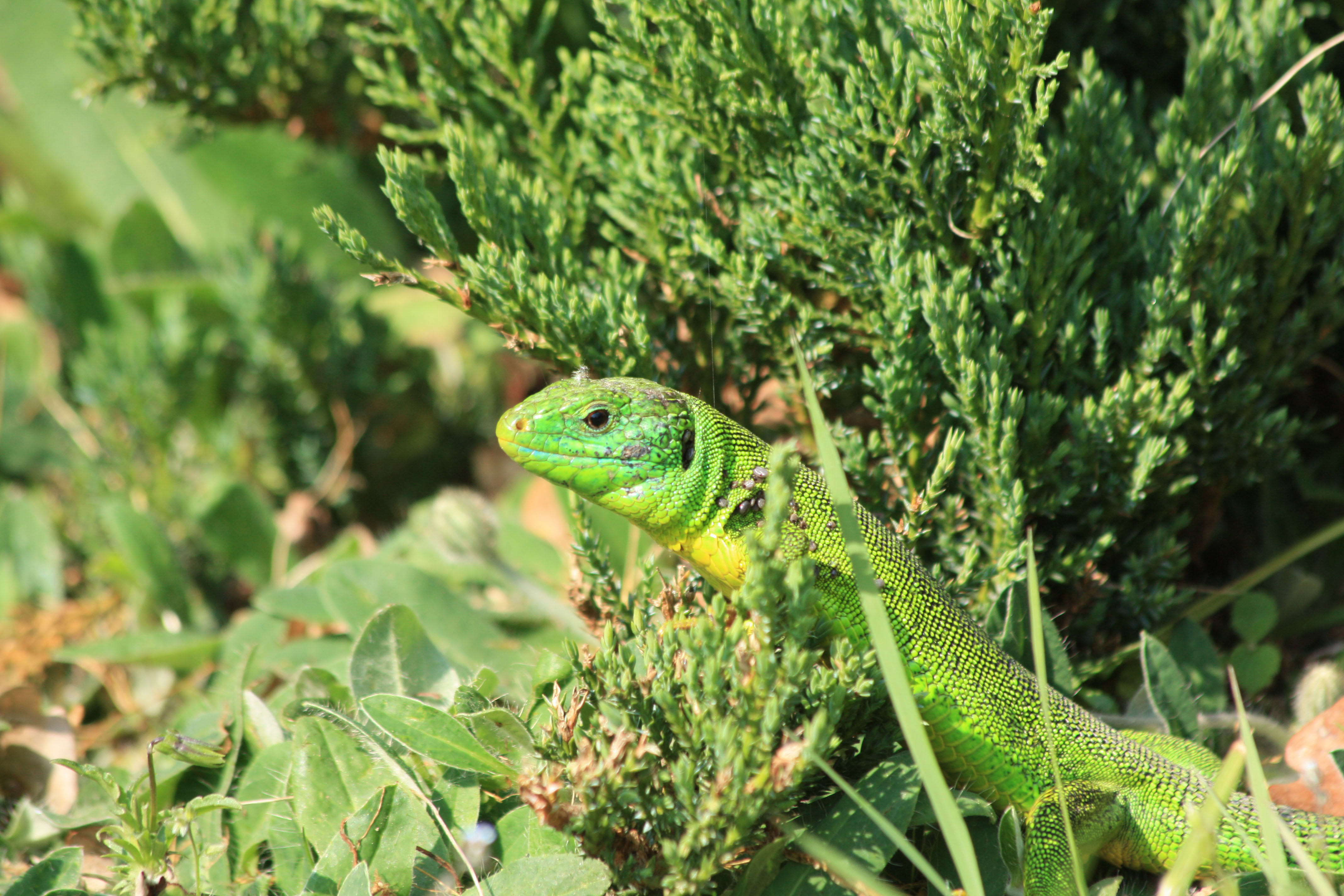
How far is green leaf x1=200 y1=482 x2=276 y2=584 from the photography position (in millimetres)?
3822

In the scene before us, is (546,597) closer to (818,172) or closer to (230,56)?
Result: (818,172)

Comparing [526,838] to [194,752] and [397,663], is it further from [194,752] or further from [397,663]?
[194,752]

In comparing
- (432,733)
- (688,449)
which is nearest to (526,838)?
(432,733)

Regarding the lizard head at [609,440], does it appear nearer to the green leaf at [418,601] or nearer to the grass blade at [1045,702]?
the grass blade at [1045,702]

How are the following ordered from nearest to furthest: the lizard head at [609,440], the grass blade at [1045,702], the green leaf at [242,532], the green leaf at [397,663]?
1. the grass blade at [1045,702]
2. the lizard head at [609,440]
3. the green leaf at [397,663]
4. the green leaf at [242,532]

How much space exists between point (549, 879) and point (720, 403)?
4.48 feet

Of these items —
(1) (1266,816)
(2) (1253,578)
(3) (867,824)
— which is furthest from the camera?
(2) (1253,578)

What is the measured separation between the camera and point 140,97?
324 cm

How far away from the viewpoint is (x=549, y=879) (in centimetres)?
190

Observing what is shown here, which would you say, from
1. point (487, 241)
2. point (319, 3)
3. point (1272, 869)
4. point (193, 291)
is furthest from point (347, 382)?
point (1272, 869)

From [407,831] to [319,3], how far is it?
2.47 meters

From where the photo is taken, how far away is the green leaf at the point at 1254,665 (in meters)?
2.73

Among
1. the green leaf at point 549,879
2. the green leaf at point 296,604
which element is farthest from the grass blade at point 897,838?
the green leaf at point 296,604

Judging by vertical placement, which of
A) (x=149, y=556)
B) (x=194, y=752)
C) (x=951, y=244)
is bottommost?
(x=149, y=556)
